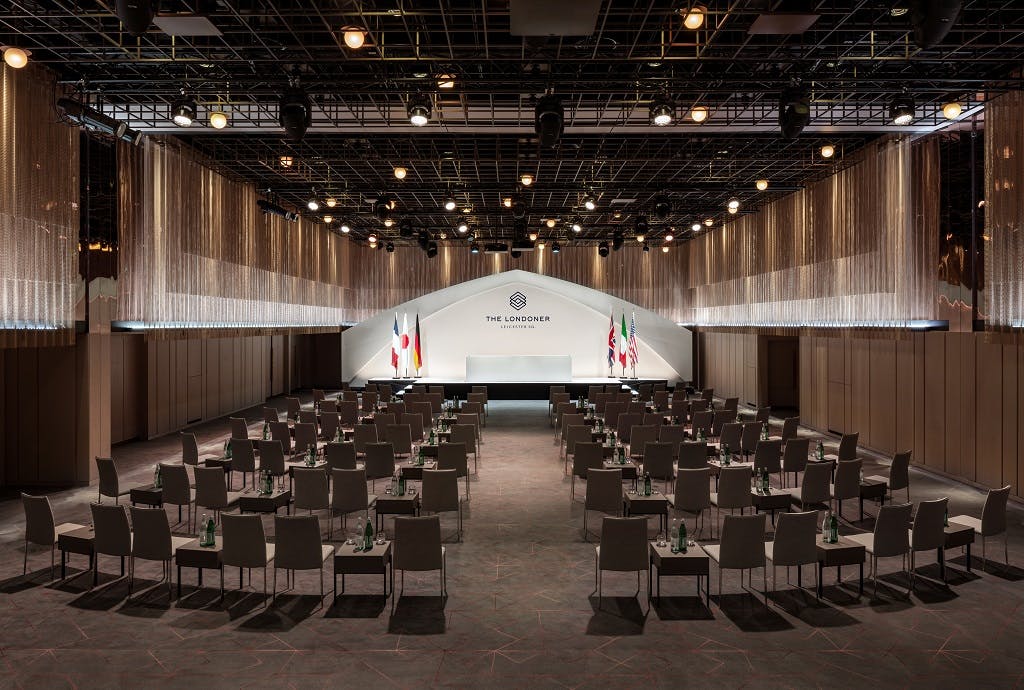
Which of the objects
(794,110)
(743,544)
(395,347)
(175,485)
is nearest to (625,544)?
(743,544)

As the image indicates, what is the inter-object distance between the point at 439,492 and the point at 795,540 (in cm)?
428

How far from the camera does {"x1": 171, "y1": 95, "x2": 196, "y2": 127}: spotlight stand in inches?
393

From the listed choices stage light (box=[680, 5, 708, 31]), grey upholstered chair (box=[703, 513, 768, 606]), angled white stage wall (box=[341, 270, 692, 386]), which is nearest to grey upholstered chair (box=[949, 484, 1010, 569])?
grey upholstered chair (box=[703, 513, 768, 606])

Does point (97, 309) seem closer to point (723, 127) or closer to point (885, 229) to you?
point (723, 127)

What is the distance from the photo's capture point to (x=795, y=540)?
22.3ft

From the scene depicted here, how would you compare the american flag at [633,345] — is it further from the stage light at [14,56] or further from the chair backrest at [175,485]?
the stage light at [14,56]

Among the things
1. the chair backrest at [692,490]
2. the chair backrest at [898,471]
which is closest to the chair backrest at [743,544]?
the chair backrest at [692,490]

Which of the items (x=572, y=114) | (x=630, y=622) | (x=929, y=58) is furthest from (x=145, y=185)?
(x=929, y=58)

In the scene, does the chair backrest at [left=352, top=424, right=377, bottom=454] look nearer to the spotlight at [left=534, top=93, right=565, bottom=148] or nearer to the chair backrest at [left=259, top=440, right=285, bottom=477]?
the chair backrest at [left=259, top=440, right=285, bottom=477]

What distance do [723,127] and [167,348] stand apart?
14124 mm

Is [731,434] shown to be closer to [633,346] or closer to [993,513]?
[993,513]

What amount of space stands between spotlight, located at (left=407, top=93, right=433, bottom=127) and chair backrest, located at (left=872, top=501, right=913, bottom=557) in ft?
24.4

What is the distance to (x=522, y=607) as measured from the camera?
264 inches

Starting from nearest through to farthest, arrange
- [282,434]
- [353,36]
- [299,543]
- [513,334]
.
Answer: [299,543] → [353,36] → [282,434] → [513,334]
